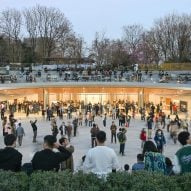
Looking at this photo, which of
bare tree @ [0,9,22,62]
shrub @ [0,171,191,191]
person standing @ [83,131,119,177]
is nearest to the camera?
shrub @ [0,171,191,191]

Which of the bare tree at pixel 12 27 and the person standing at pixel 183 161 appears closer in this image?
the person standing at pixel 183 161

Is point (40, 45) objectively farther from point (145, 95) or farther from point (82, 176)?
point (82, 176)

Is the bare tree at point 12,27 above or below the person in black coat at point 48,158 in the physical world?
above

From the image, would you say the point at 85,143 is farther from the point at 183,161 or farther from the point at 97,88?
the point at 183,161

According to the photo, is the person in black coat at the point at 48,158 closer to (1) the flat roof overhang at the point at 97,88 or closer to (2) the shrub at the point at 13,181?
(2) the shrub at the point at 13,181

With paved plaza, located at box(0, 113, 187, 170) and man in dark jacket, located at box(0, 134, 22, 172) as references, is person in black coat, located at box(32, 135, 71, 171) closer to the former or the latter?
man in dark jacket, located at box(0, 134, 22, 172)

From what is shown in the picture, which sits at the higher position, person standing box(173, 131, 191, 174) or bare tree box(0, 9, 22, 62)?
bare tree box(0, 9, 22, 62)

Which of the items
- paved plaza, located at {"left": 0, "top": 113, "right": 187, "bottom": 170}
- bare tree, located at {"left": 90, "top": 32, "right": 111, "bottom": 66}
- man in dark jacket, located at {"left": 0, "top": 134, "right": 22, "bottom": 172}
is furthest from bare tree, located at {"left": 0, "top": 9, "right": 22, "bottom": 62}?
man in dark jacket, located at {"left": 0, "top": 134, "right": 22, "bottom": 172}

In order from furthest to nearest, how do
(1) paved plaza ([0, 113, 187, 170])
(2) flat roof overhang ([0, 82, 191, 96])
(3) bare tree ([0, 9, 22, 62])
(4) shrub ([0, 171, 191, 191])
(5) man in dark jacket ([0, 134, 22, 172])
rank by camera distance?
(3) bare tree ([0, 9, 22, 62]) → (2) flat roof overhang ([0, 82, 191, 96]) → (1) paved plaza ([0, 113, 187, 170]) → (5) man in dark jacket ([0, 134, 22, 172]) → (4) shrub ([0, 171, 191, 191])

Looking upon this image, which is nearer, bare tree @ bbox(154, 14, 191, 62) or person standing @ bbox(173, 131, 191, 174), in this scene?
person standing @ bbox(173, 131, 191, 174)

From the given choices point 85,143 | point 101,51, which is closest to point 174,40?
point 101,51

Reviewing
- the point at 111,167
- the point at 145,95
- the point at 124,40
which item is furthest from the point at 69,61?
the point at 111,167

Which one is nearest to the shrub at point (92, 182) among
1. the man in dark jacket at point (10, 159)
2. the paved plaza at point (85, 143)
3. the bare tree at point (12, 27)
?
the man in dark jacket at point (10, 159)

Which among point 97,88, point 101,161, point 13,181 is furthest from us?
point 97,88
